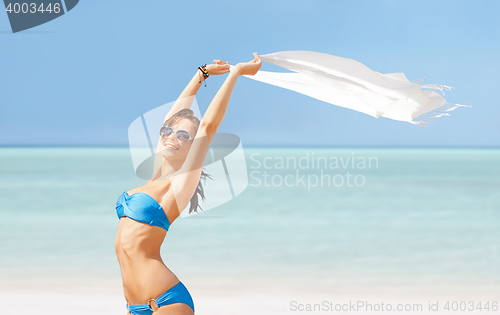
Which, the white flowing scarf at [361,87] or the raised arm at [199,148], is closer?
the raised arm at [199,148]

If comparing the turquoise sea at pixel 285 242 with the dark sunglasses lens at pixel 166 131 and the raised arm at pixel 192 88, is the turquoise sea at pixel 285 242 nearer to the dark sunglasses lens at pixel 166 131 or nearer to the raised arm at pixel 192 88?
the raised arm at pixel 192 88

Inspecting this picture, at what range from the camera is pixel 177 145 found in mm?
2588

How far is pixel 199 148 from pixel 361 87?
147 centimetres

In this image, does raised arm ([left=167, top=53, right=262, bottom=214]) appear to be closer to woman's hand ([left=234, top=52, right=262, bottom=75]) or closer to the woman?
the woman

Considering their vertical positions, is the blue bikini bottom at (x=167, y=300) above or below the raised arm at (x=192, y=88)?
below

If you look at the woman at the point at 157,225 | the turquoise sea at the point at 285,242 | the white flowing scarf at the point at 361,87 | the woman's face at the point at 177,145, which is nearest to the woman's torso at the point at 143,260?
the woman at the point at 157,225

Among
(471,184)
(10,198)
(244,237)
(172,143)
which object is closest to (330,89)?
(172,143)

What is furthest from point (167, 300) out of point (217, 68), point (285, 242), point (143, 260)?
point (285, 242)

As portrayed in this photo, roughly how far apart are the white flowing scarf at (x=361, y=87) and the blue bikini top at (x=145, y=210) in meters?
1.29

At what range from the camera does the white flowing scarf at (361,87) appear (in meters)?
3.27

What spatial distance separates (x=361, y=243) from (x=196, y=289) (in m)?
4.08

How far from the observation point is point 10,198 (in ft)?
49.2

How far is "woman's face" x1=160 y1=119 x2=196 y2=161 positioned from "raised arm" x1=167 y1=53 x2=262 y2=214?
4.7 inches

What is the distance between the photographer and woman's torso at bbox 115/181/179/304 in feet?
7.95
